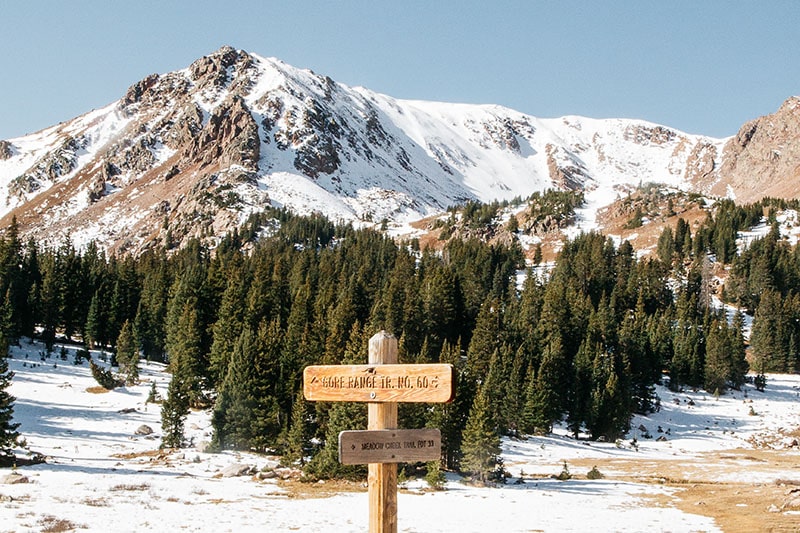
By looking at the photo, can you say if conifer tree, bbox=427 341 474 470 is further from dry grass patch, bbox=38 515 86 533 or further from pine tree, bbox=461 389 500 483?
dry grass patch, bbox=38 515 86 533

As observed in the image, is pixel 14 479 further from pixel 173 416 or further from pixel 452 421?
pixel 452 421

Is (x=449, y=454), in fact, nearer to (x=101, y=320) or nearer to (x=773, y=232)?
(x=101, y=320)

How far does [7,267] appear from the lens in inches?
3396

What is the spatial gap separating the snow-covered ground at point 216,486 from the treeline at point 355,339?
3684mm

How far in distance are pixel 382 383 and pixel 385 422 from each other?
596mm

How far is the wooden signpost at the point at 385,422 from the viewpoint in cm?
822

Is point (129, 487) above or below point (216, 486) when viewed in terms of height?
above

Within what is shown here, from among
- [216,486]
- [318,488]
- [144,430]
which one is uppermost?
[216,486]

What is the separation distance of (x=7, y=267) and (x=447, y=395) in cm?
9615

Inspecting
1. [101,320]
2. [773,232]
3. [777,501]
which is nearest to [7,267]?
[101,320]

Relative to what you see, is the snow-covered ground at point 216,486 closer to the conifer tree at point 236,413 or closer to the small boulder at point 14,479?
the small boulder at point 14,479

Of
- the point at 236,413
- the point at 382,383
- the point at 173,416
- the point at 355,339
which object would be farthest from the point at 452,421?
the point at 382,383

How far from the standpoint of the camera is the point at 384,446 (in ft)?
27.7

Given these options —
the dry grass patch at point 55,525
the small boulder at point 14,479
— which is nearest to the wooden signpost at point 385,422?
the dry grass patch at point 55,525
